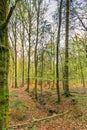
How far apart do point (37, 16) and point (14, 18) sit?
7.49 metres

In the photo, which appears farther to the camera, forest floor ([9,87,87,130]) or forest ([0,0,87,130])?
forest floor ([9,87,87,130])

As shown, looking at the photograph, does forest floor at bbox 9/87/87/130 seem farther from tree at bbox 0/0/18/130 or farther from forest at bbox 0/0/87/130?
tree at bbox 0/0/18/130

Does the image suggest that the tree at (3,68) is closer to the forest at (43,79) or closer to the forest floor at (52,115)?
the forest at (43,79)

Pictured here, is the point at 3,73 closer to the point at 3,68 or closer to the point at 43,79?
the point at 3,68

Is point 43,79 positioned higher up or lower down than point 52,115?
higher up

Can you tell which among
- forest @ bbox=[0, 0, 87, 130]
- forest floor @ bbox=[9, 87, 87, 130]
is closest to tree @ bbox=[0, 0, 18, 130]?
forest @ bbox=[0, 0, 87, 130]

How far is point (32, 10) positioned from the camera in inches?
786

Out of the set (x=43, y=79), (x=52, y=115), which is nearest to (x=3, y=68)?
(x=52, y=115)

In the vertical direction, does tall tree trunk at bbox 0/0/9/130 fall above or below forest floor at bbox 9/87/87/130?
above

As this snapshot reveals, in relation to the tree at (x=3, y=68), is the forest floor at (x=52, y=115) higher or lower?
lower

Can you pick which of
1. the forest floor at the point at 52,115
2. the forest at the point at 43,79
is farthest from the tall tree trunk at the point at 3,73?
the forest floor at the point at 52,115

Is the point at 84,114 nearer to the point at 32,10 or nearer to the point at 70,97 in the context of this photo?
the point at 70,97

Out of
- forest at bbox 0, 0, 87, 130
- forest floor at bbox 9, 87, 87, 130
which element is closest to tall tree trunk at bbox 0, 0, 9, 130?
forest at bbox 0, 0, 87, 130

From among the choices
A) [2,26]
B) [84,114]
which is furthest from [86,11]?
[2,26]
